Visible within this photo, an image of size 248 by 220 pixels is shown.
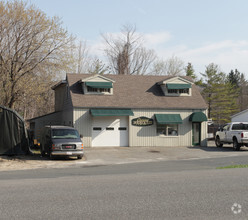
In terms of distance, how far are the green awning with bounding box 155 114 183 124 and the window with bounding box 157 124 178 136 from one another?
0.80m

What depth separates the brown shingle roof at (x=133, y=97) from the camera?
27.4 m

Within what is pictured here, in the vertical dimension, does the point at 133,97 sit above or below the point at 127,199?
above

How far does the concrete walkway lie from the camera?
18641 mm

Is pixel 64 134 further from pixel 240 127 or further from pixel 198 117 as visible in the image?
pixel 240 127

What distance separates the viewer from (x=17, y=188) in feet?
31.4

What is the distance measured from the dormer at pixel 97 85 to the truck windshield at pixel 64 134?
694cm

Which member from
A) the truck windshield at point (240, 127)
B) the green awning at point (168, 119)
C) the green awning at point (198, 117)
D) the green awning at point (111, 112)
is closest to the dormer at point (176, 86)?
the green awning at point (168, 119)

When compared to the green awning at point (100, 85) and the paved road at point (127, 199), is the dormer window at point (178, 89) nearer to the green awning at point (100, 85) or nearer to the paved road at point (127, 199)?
the green awning at point (100, 85)

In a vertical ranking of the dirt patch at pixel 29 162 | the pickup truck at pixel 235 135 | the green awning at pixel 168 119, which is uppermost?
the green awning at pixel 168 119

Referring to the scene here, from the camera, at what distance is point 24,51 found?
27.5 meters

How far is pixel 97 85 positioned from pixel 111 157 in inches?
314

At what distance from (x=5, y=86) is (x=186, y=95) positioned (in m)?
15.3

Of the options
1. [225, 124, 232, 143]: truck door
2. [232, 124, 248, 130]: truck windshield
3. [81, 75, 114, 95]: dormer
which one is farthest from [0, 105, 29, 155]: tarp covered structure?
[232, 124, 248, 130]: truck windshield

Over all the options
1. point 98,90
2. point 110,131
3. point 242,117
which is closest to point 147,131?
point 110,131
